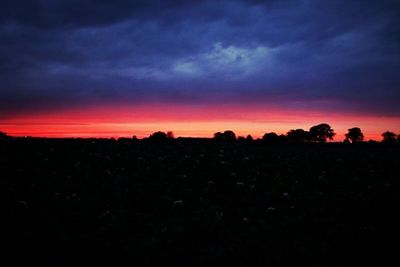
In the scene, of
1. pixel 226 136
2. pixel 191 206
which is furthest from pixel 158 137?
pixel 191 206

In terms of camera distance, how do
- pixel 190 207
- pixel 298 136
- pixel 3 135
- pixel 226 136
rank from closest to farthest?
pixel 190 207
pixel 3 135
pixel 298 136
pixel 226 136

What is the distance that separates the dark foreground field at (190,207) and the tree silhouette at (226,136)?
34.2 feet

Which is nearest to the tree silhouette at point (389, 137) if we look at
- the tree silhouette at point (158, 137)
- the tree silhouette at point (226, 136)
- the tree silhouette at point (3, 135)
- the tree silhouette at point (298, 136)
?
the tree silhouette at point (298, 136)

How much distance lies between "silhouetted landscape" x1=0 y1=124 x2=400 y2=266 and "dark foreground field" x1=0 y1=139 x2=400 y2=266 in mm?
47

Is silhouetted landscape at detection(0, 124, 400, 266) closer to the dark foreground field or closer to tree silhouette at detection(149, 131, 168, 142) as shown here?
the dark foreground field

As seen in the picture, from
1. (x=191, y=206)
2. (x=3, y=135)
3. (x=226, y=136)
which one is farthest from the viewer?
(x=226, y=136)

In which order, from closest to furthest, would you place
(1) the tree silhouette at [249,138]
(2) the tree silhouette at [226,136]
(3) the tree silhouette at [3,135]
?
(3) the tree silhouette at [3,135], (1) the tree silhouette at [249,138], (2) the tree silhouette at [226,136]

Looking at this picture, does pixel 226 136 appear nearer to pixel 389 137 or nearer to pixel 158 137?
pixel 158 137

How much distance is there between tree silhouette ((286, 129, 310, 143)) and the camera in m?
32.7

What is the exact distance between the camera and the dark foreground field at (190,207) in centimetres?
1082

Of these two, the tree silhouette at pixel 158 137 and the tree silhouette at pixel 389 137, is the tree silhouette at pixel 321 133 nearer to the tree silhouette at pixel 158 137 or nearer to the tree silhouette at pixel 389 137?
the tree silhouette at pixel 389 137

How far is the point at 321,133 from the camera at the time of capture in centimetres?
3391

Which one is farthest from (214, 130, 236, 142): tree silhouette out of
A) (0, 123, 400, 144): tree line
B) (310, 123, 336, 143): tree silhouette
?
(310, 123, 336, 143): tree silhouette

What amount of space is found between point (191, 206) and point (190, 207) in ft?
0.41
